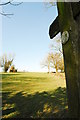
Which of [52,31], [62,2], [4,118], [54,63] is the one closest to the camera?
[62,2]

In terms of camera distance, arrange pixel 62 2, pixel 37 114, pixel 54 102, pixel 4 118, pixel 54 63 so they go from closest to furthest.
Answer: pixel 62 2, pixel 4 118, pixel 37 114, pixel 54 102, pixel 54 63

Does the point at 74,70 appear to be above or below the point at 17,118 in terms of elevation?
above

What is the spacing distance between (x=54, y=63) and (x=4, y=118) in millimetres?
12691

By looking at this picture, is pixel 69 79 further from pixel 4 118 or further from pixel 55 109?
pixel 55 109

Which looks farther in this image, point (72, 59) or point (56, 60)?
point (56, 60)

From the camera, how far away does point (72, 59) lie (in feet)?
2.71

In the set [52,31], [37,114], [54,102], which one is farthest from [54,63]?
[52,31]

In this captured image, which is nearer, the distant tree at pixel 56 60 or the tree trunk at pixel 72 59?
the tree trunk at pixel 72 59

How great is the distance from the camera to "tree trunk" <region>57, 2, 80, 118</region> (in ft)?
2.61

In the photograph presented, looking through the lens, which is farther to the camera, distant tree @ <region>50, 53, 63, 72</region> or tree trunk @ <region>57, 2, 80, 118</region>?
distant tree @ <region>50, 53, 63, 72</region>

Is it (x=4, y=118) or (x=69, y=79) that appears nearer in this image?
(x=69, y=79)

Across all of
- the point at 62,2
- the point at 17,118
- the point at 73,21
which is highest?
the point at 62,2

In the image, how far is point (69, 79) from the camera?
86cm

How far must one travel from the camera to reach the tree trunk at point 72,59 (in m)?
0.79
